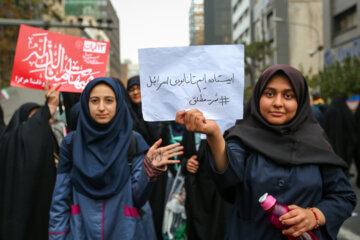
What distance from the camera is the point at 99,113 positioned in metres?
2.38

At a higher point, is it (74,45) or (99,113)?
(74,45)

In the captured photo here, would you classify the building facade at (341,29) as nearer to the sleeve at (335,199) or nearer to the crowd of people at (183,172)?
the crowd of people at (183,172)

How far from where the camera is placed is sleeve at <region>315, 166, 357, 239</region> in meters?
1.77

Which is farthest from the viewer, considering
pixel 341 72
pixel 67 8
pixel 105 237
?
pixel 67 8

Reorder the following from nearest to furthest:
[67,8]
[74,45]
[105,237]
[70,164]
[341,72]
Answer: [105,237]
[70,164]
[74,45]
[341,72]
[67,8]

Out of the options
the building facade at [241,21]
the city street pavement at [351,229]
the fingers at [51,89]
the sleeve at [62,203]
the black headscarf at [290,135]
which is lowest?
the city street pavement at [351,229]

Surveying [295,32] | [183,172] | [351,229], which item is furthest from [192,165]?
[295,32]

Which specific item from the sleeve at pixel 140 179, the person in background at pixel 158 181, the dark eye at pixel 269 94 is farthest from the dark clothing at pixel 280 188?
the person in background at pixel 158 181

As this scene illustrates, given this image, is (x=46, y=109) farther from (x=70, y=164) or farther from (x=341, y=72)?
(x=341, y=72)

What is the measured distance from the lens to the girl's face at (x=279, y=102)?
1.87 m

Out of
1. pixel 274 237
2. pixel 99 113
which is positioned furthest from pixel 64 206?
pixel 274 237

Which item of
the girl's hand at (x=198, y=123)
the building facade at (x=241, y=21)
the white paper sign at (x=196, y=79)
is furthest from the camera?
the building facade at (x=241, y=21)

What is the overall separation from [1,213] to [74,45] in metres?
1.59

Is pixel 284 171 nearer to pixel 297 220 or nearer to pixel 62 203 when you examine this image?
pixel 297 220
